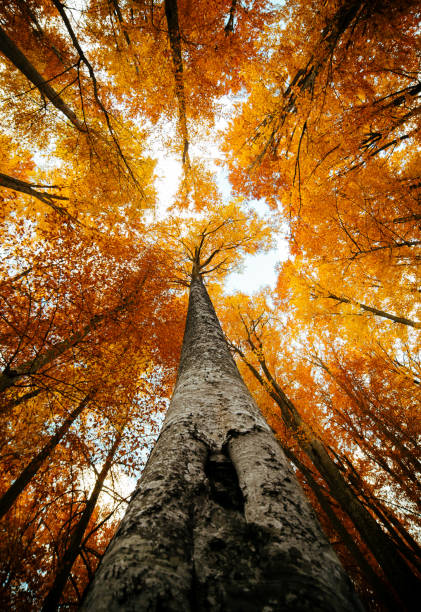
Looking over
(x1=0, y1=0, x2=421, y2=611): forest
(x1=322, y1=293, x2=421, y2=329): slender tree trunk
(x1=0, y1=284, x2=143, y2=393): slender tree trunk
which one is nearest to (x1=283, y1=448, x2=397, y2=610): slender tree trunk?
(x1=0, y1=0, x2=421, y2=611): forest

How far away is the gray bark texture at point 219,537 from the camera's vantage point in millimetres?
655

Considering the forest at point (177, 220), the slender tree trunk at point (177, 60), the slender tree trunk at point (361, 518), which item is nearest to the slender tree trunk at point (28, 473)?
the forest at point (177, 220)

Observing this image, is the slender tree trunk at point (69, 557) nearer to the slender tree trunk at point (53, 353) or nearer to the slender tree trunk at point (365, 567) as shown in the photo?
the slender tree trunk at point (53, 353)

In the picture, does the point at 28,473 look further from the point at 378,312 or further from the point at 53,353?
the point at 378,312

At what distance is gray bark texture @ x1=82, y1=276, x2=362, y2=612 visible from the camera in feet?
2.15

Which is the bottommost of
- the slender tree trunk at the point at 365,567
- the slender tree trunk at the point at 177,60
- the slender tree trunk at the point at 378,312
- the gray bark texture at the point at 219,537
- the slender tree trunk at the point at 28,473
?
the slender tree trunk at the point at 365,567

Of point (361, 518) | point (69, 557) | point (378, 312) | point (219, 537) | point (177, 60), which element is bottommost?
point (361, 518)

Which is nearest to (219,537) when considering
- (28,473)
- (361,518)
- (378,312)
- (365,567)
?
(361,518)

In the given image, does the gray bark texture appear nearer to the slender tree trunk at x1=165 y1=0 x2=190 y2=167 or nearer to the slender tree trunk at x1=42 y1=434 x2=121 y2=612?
the slender tree trunk at x1=42 y1=434 x2=121 y2=612

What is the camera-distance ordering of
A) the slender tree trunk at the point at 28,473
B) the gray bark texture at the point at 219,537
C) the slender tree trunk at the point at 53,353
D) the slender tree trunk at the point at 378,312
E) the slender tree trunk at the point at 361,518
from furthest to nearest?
the slender tree trunk at the point at 378,312 < the slender tree trunk at the point at 28,473 < the slender tree trunk at the point at 53,353 < the slender tree trunk at the point at 361,518 < the gray bark texture at the point at 219,537

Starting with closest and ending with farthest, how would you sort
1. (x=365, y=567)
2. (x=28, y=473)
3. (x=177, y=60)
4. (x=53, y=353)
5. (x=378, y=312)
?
(x=365, y=567) → (x=53, y=353) → (x=28, y=473) → (x=177, y=60) → (x=378, y=312)

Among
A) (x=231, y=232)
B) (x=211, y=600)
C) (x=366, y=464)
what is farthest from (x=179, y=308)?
(x=366, y=464)

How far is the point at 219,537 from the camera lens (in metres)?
0.90

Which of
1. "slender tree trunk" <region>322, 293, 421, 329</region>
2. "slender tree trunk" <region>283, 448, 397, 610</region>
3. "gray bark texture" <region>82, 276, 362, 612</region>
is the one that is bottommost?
"slender tree trunk" <region>283, 448, 397, 610</region>
